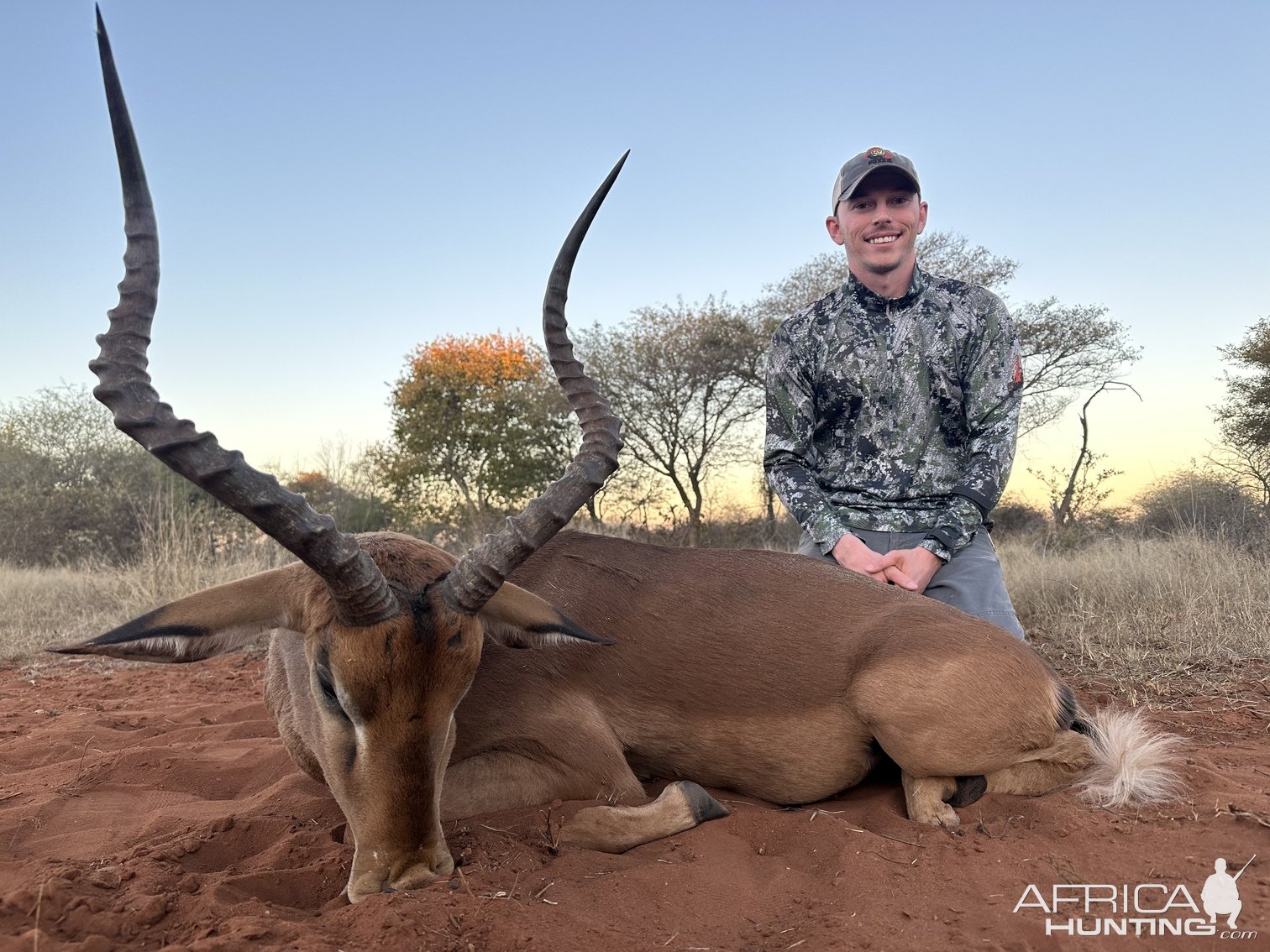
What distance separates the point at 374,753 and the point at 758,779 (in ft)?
6.54

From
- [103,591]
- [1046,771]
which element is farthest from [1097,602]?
[103,591]

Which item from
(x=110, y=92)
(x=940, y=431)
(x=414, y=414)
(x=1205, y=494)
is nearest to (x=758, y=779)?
(x=940, y=431)

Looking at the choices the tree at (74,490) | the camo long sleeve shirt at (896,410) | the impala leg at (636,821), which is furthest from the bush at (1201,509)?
the tree at (74,490)

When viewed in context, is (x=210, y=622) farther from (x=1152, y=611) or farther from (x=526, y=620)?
(x=1152, y=611)

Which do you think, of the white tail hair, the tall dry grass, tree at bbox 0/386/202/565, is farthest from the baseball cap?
tree at bbox 0/386/202/565

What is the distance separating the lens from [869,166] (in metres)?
6.57

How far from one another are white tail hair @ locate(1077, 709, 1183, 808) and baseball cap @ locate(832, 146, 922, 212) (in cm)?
400

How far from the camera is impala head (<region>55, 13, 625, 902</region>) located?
315 centimetres

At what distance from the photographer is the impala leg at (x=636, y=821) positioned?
3729 mm

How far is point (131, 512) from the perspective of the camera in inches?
862

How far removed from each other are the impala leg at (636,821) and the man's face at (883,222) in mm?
4219

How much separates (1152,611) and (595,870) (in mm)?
8275

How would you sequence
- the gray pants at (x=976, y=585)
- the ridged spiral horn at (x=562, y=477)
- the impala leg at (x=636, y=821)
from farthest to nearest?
the gray pants at (x=976, y=585) → the impala leg at (x=636, y=821) → the ridged spiral horn at (x=562, y=477)

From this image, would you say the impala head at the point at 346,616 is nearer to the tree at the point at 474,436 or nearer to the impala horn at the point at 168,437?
the impala horn at the point at 168,437
